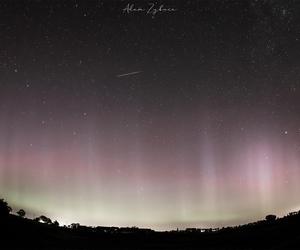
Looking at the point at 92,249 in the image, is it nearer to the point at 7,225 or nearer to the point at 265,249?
the point at 265,249

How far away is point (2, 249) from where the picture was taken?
3058cm

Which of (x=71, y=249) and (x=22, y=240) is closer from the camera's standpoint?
(x=71, y=249)

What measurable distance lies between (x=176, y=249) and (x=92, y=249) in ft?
32.6

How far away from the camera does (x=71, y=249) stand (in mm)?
33562

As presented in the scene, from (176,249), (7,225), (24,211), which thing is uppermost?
(24,211)

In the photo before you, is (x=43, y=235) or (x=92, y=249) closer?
(x=92, y=249)

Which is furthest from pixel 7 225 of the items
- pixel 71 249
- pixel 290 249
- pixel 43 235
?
pixel 290 249

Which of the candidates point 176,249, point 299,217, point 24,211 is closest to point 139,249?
point 176,249

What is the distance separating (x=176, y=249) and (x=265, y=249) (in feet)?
40.5

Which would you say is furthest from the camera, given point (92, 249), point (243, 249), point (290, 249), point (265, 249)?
point (92, 249)

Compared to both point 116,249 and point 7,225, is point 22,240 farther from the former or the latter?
point 116,249

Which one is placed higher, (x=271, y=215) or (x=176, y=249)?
(x=271, y=215)

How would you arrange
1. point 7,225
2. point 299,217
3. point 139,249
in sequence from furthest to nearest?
point 299,217 < point 7,225 < point 139,249

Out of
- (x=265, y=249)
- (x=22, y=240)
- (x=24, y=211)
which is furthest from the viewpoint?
(x=24, y=211)
